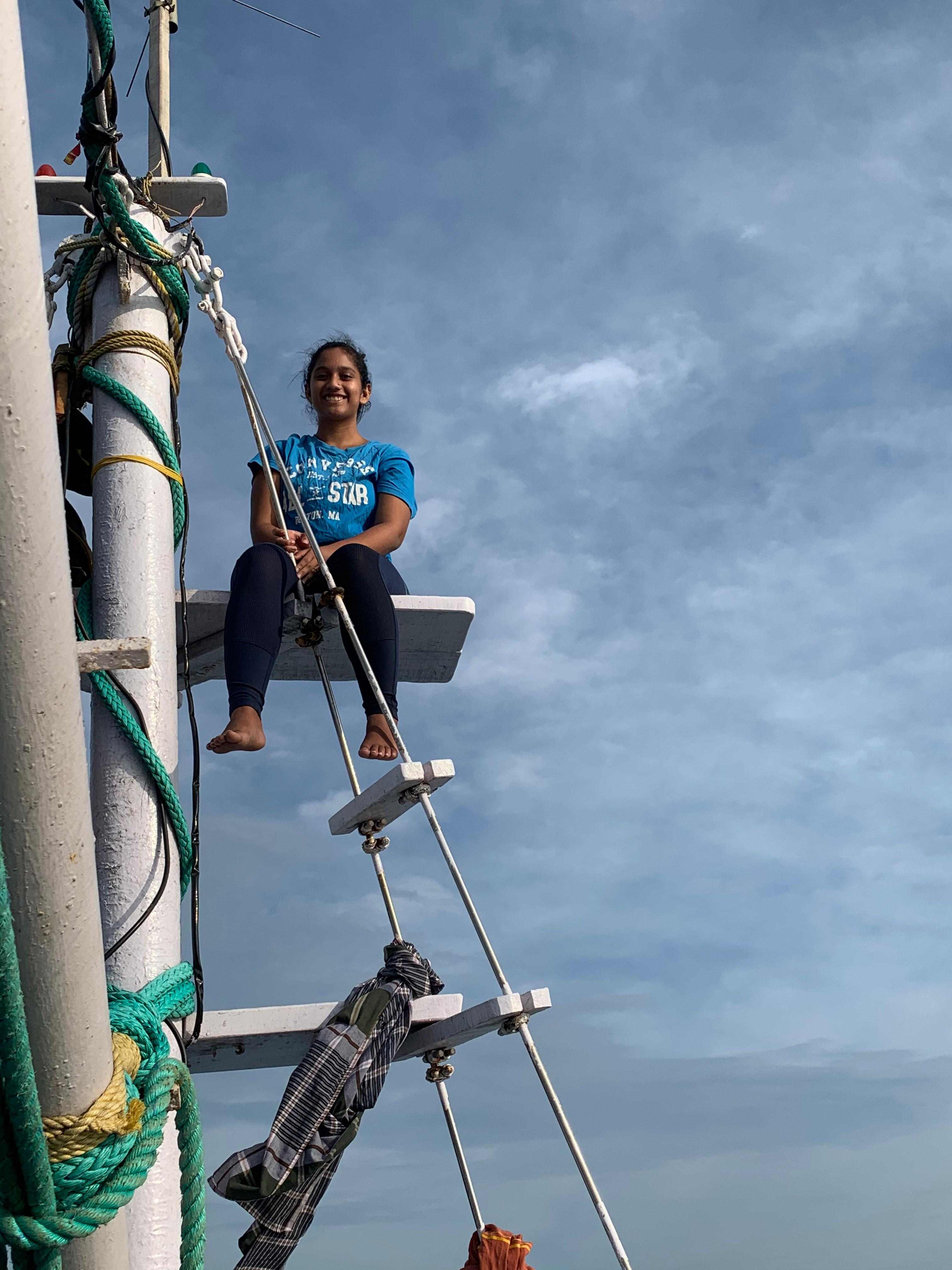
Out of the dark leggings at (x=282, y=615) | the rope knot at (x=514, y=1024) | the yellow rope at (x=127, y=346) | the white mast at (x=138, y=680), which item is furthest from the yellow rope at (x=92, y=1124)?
the yellow rope at (x=127, y=346)

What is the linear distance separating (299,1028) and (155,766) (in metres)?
0.90

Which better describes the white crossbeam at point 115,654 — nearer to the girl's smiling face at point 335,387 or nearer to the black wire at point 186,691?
the black wire at point 186,691

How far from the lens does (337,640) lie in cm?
457

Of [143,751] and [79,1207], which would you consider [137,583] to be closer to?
[143,751]

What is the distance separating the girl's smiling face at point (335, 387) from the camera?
517 cm

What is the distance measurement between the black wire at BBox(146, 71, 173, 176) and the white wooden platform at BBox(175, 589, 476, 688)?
1.41 ft

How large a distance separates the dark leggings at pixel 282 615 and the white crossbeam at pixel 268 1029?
960 mm

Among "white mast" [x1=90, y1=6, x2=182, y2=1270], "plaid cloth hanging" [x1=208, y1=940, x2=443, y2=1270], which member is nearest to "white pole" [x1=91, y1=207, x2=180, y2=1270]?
"white mast" [x1=90, y1=6, x2=182, y2=1270]

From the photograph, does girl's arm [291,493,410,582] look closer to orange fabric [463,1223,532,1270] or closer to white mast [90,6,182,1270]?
white mast [90,6,182,1270]

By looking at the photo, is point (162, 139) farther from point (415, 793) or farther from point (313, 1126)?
point (313, 1126)

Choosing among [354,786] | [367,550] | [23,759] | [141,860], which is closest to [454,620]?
[367,550]

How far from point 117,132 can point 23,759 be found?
9.52 ft

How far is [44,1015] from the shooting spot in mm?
1566

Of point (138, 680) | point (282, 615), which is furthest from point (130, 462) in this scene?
point (282, 615)
